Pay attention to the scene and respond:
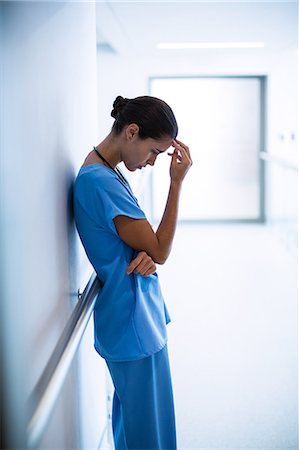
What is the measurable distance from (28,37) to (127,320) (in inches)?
30.5

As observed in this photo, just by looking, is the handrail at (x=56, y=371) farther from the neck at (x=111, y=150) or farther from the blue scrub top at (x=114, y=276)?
the neck at (x=111, y=150)

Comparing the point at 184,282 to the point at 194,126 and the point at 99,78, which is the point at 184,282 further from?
the point at 194,126

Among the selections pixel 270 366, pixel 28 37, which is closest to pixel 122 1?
pixel 270 366

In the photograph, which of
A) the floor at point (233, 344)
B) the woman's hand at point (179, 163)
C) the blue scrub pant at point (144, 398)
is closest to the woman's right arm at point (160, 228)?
the woman's hand at point (179, 163)

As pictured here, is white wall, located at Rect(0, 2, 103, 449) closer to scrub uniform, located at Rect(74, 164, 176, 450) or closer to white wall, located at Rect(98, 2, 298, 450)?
scrub uniform, located at Rect(74, 164, 176, 450)

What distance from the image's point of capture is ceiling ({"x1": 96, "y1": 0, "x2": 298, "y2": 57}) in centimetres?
359

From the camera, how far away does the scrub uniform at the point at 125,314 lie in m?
1.62

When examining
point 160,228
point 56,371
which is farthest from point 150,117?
point 56,371

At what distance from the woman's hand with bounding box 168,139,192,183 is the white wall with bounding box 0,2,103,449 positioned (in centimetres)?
28

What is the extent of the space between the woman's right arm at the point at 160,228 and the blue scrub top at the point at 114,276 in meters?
0.02

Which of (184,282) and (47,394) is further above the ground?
(47,394)

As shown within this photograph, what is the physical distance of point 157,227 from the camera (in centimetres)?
267

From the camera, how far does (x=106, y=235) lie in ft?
5.42

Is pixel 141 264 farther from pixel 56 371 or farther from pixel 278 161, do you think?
pixel 278 161
